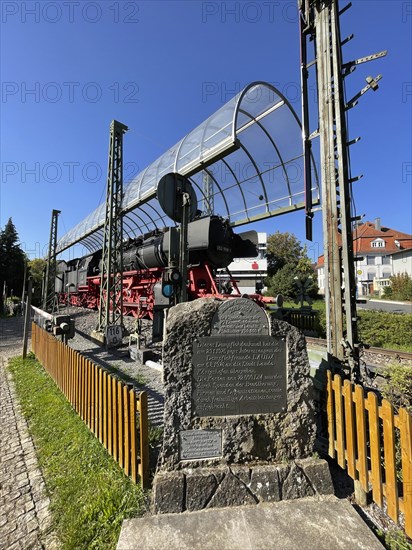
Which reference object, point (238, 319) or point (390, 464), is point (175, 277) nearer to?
point (238, 319)

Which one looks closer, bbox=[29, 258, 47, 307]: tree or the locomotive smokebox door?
the locomotive smokebox door

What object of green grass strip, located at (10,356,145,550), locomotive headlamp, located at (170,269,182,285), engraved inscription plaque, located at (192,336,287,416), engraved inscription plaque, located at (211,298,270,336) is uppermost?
locomotive headlamp, located at (170,269,182,285)

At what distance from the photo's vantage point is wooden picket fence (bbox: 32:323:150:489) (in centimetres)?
262

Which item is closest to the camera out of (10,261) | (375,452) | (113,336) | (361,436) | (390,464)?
(390,464)

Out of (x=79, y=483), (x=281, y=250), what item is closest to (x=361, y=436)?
(x=79, y=483)

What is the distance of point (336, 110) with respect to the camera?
147 inches

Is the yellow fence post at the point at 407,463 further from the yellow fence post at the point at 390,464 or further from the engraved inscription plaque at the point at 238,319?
the engraved inscription plaque at the point at 238,319

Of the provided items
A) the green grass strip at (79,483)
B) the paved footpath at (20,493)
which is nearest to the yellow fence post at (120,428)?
the green grass strip at (79,483)

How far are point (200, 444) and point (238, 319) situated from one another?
3.69 feet

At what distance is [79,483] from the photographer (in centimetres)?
275

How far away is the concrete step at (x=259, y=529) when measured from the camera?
76.9 inches

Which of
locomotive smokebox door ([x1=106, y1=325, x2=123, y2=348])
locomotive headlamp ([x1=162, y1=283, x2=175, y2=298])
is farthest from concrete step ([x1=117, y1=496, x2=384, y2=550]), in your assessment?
locomotive smokebox door ([x1=106, y1=325, x2=123, y2=348])

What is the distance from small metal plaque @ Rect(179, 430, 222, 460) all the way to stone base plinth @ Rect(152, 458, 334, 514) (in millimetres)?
104

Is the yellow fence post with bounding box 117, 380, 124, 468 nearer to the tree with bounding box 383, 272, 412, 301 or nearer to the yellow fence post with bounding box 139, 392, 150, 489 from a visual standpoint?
the yellow fence post with bounding box 139, 392, 150, 489
